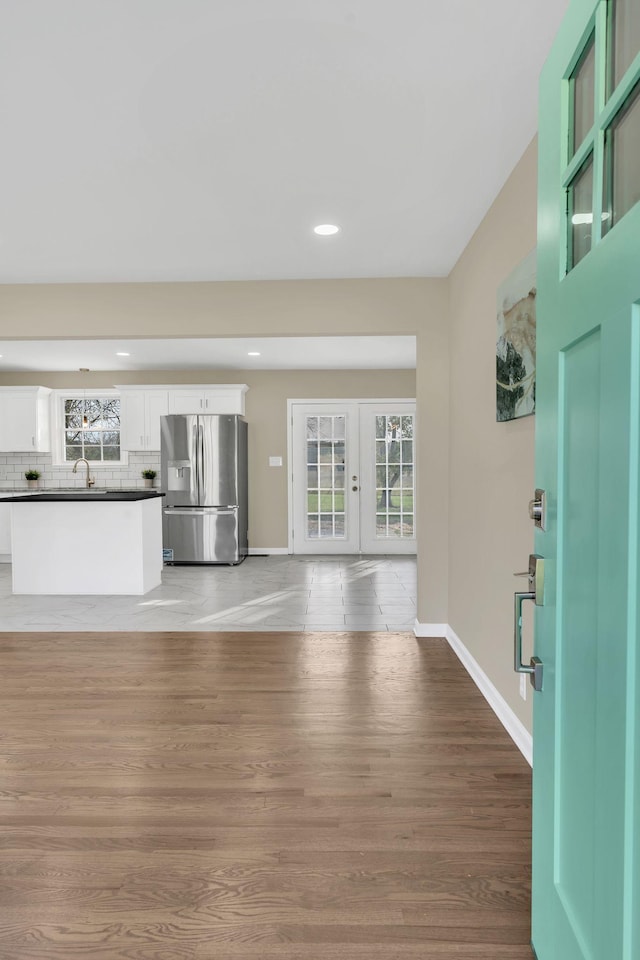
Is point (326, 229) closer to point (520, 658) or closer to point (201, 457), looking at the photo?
point (520, 658)

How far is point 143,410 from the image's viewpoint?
7.71 metres

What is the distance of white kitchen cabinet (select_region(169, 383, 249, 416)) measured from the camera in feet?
25.1

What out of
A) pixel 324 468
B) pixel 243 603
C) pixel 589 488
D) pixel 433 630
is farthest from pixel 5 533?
pixel 589 488

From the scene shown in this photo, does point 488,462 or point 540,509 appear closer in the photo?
point 540,509

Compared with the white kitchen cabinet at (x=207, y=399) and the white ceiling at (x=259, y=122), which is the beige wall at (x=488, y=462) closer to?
the white ceiling at (x=259, y=122)

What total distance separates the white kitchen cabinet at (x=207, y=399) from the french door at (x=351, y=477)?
822 mm

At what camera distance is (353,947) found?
1519mm

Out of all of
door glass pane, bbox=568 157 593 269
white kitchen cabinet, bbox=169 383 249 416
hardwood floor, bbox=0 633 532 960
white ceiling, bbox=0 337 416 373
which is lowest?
hardwood floor, bbox=0 633 532 960

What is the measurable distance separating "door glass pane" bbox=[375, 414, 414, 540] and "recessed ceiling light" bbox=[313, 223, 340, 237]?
4759 mm

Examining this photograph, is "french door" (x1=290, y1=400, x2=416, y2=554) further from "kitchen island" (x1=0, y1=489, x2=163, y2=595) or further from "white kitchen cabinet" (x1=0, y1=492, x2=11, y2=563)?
"white kitchen cabinet" (x1=0, y1=492, x2=11, y2=563)

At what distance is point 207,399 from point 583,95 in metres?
6.83

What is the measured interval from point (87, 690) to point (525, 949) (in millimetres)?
2515

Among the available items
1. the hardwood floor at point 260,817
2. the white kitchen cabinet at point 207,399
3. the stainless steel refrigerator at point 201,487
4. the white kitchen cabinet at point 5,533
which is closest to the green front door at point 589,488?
the hardwood floor at point 260,817

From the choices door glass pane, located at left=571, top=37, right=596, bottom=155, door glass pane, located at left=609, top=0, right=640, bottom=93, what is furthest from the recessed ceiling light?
door glass pane, located at left=609, top=0, right=640, bottom=93
